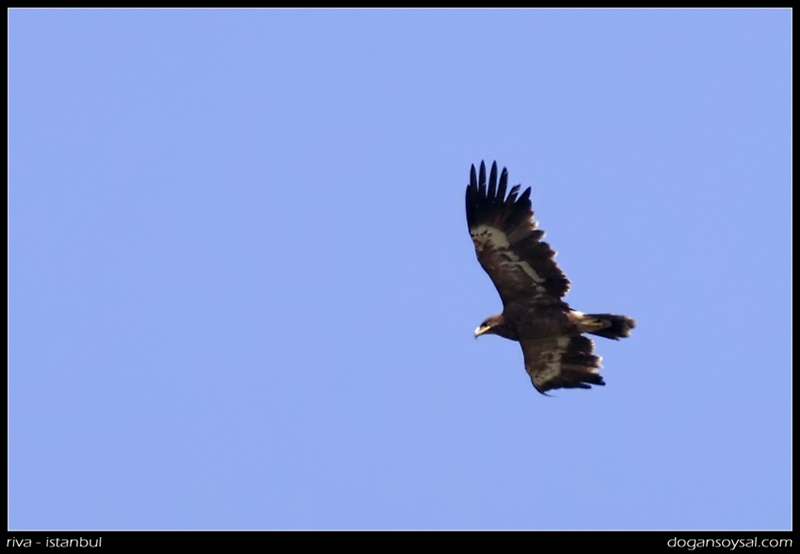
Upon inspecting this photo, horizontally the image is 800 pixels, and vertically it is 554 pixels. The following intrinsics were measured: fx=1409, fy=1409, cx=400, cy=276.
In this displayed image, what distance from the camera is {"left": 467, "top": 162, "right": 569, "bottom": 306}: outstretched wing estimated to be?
18.8 m

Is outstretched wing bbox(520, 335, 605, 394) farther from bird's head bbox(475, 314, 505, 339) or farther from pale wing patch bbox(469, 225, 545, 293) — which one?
pale wing patch bbox(469, 225, 545, 293)

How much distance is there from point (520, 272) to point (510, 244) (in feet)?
1.34

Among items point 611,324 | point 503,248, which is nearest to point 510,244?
point 503,248

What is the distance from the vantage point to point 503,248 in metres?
18.9

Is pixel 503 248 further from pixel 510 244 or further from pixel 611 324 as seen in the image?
pixel 611 324

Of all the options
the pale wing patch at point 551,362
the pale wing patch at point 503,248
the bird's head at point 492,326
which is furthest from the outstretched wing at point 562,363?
the pale wing patch at point 503,248

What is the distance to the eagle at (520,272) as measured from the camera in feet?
61.8

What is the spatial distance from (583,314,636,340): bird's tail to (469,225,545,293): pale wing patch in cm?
78

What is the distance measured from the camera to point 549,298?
1900 centimetres

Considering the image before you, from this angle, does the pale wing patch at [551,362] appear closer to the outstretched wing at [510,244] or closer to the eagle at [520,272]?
the eagle at [520,272]
